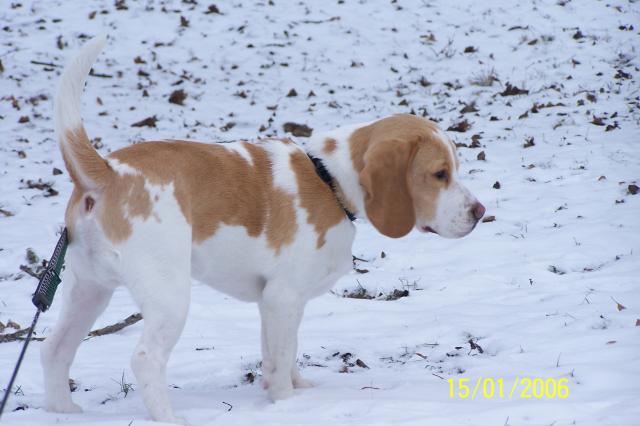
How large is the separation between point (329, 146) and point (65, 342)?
1.54 metres

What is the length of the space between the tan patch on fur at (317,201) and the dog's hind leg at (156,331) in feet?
2.50

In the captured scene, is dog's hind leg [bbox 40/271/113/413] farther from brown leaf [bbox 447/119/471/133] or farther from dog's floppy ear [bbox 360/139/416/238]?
brown leaf [bbox 447/119/471/133]

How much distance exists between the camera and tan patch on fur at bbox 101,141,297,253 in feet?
9.41

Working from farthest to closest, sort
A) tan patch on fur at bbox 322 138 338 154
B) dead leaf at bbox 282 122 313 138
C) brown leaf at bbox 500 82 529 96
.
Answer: brown leaf at bbox 500 82 529 96, dead leaf at bbox 282 122 313 138, tan patch on fur at bbox 322 138 338 154

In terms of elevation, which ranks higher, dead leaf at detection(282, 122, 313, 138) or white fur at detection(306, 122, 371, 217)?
white fur at detection(306, 122, 371, 217)

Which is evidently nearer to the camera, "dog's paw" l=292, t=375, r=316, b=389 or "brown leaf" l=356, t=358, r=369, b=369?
"dog's paw" l=292, t=375, r=316, b=389

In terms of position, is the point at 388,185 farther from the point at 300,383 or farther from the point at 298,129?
the point at 298,129

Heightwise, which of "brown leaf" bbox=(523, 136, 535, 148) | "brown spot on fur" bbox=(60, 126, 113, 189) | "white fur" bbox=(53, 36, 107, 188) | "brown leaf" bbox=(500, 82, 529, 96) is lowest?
"brown leaf" bbox=(500, 82, 529, 96)

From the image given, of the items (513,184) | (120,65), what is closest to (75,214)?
(513,184)

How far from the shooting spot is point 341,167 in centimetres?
339

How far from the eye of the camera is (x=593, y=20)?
492 inches

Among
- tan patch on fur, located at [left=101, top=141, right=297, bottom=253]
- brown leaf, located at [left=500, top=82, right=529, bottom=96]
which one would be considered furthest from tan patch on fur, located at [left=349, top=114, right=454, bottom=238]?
brown leaf, located at [left=500, top=82, right=529, bottom=96]

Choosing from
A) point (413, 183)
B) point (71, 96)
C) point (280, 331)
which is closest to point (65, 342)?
point (280, 331)
